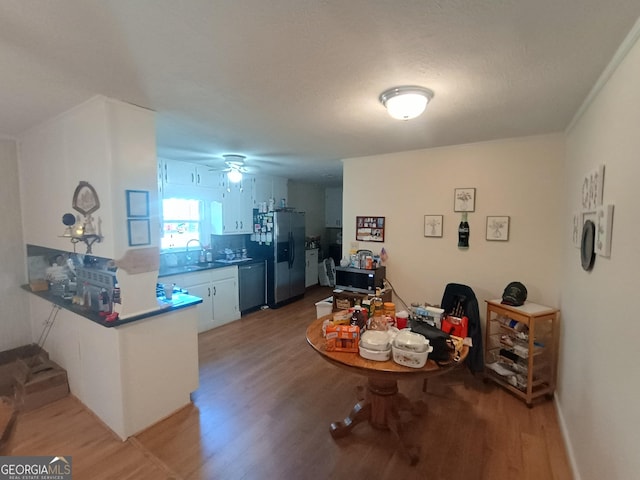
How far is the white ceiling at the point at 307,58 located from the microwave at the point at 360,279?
163 centimetres

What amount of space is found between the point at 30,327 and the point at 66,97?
105 inches

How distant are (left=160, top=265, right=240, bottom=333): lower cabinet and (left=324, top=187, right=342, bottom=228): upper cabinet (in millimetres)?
3305

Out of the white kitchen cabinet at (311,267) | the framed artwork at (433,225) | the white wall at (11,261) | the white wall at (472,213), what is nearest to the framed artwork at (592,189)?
the white wall at (472,213)

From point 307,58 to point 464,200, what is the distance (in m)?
2.32

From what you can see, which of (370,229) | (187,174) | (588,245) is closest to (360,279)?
(370,229)

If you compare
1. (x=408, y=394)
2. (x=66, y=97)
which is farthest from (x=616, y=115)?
(x=66, y=97)

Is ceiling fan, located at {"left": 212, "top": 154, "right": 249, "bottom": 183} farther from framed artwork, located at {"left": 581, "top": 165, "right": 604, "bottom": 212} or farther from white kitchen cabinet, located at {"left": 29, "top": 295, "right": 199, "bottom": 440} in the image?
framed artwork, located at {"left": 581, "top": 165, "right": 604, "bottom": 212}

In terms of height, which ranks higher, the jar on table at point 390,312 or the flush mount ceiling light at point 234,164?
the flush mount ceiling light at point 234,164

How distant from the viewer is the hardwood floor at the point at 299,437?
1.78m

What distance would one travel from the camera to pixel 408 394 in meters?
2.60

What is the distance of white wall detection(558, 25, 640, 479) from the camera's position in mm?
1147

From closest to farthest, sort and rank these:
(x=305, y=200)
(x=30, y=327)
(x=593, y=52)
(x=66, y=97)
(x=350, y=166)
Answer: (x=593, y=52) → (x=66, y=97) → (x=30, y=327) → (x=350, y=166) → (x=305, y=200)

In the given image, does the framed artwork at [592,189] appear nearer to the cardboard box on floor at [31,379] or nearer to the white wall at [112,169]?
the white wall at [112,169]

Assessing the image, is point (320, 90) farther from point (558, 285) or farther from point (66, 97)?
point (558, 285)
